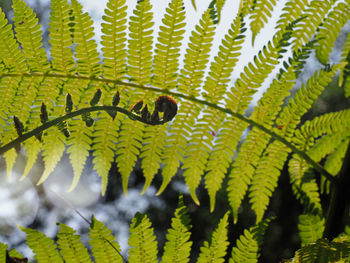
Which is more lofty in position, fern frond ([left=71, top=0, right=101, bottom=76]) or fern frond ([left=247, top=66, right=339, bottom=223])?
fern frond ([left=71, top=0, right=101, bottom=76])

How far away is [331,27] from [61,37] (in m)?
0.80

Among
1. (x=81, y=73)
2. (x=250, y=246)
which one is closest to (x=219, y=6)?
(x=81, y=73)

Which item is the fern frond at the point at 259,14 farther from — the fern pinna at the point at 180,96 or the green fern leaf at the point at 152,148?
the green fern leaf at the point at 152,148

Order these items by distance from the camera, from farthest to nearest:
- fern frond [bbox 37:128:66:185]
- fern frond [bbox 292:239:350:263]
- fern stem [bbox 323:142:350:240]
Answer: fern frond [bbox 37:128:66:185]
fern stem [bbox 323:142:350:240]
fern frond [bbox 292:239:350:263]

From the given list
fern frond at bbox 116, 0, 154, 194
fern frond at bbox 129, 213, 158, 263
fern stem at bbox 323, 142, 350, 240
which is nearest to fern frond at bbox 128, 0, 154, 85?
fern frond at bbox 116, 0, 154, 194

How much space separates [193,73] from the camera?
1.04m

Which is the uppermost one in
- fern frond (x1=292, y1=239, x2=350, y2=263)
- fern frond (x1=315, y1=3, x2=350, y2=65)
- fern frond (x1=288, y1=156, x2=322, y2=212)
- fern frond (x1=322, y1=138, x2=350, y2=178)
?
fern frond (x1=315, y1=3, x2=350, y2=65)

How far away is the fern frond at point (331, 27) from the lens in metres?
1.00

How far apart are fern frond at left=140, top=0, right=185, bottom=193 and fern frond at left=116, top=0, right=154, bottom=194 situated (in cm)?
3

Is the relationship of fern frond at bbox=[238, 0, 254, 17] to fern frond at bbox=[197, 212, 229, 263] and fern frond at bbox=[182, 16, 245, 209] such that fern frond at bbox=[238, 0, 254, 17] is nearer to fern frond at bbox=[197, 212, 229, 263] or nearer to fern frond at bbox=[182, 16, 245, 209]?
fern frond at bbox=[182, 16, 245, 209]

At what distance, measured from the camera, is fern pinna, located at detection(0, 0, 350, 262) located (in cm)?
98

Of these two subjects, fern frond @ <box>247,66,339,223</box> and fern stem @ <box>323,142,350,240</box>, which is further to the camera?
fern frond @ <box>247,66,339,223</box>

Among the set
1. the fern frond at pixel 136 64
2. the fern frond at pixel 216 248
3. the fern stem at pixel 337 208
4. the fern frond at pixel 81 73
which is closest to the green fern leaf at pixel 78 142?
the fern frond at pixel 81 73

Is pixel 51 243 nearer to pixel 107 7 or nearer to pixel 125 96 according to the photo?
pixel 125 96
